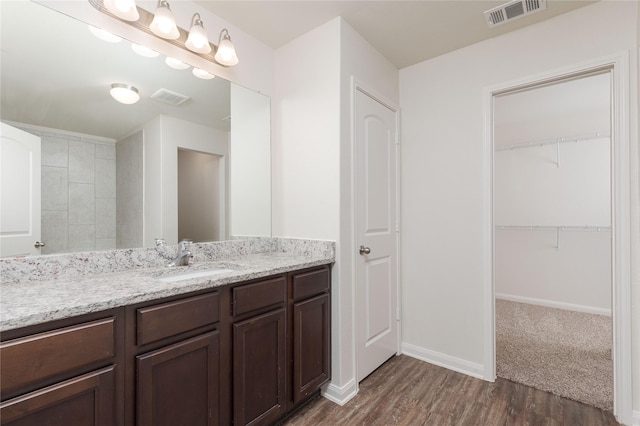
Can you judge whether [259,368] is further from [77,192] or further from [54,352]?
[77,192]

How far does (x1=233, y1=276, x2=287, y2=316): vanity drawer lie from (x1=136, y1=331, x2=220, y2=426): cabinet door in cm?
16

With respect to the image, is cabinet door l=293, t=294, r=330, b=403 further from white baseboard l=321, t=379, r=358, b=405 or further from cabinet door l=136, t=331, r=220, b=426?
cabinet door l=136, t=331, r=220, b=426

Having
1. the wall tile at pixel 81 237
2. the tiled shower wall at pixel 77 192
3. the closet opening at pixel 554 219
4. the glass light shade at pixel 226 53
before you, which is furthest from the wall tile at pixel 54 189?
the closet opening at pixel 554 219

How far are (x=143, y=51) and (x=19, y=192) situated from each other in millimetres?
923

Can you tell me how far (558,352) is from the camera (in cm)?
252

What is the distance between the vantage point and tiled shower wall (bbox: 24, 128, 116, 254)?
136cm

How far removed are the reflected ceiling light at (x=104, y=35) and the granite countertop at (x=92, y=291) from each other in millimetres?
1175

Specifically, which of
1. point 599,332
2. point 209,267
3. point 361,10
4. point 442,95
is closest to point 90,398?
point 209,267

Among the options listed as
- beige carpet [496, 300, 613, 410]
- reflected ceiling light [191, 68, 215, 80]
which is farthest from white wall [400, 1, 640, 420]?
reflected ceiling light [191, 68, 215, 80]

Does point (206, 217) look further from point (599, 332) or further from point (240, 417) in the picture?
point (599, 332)

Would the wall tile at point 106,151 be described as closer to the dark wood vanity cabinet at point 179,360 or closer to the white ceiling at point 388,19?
the dark wood vanity cabinet at point 179,360

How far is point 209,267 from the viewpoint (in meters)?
1.73

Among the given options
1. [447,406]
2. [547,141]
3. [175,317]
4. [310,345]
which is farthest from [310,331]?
[547,141]

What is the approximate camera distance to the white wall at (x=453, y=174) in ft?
6.64
